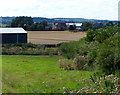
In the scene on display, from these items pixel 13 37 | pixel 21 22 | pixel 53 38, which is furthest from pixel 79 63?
pixel 21 22

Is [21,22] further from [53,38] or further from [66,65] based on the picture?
[66,65]

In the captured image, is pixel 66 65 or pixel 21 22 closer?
pixel 66 65

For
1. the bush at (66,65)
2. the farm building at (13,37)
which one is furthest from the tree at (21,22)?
the bush at (66,65)

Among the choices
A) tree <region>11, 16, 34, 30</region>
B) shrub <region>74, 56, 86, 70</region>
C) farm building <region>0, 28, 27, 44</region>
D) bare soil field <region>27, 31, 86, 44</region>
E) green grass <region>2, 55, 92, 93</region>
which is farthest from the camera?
tree <region>11, 16, 34, 30</region>

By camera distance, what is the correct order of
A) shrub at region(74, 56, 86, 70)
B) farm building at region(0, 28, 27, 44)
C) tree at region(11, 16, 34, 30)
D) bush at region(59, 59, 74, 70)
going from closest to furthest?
1. shrub at region(74, 56, 86, 70)
2. bush at region(59, 59, 74, 70)
3. farm building at region(0, 28, 27, 44)
4. tree at region(11, 16, 34, 30)

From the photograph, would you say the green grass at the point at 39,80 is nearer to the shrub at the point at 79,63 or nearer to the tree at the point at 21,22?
the shrub at the point at 79,63

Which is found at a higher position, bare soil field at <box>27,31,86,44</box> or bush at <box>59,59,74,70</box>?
bush at <box>59,59,74,70</box>

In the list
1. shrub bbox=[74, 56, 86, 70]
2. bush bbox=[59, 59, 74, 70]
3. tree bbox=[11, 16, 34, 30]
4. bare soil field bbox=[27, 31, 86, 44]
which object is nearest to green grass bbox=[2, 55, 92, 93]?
bush bbox=[59, 59, 74, 70]

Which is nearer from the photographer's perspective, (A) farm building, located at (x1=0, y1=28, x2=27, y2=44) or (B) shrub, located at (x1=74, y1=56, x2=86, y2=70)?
(B) shrub, located at (x1=74, y1=56, x2=86, y2=70)

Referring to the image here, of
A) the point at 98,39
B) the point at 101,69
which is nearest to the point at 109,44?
the point at 101,69

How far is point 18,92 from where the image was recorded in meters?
12.4

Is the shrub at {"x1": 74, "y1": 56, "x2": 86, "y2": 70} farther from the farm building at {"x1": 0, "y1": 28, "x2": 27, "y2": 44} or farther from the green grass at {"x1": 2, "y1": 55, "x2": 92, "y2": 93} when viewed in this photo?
the farm building at {"x1": 0, "y1": 28, "x2": 27, "y2": 44}

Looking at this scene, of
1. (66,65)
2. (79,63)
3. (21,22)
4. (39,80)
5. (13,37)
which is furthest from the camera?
(21,22)

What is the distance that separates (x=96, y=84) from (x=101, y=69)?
3.45 metres
